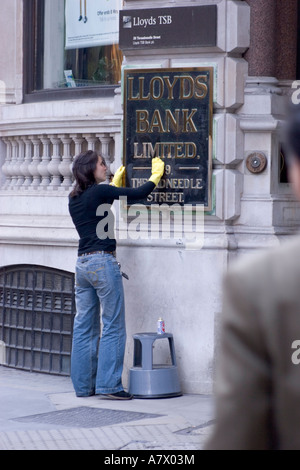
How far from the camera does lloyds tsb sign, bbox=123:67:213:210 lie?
299 inches

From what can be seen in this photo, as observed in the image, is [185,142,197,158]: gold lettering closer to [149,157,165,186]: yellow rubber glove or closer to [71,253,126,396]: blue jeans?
[149,157,165,186]: yellow rubber glove

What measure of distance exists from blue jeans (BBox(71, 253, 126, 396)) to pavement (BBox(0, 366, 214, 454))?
16cm

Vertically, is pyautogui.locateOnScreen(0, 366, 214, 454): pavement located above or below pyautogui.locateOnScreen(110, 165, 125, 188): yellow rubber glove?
below

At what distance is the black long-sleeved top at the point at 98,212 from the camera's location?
732 cm

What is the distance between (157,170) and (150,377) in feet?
5.47

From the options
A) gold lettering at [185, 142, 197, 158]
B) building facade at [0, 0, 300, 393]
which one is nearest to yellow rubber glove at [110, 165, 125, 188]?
building facade at [0, 0, 300, 393]

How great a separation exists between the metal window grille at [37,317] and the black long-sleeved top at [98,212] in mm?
1068

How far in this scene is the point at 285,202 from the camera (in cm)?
764

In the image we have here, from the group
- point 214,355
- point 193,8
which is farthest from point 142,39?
point 214,355

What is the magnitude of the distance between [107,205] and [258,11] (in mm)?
1999

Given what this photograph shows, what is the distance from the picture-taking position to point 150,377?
7332mm

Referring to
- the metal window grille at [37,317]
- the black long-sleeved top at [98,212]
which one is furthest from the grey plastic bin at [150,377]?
the metal window grille at [37,317]

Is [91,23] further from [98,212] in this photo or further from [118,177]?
[98,212]
